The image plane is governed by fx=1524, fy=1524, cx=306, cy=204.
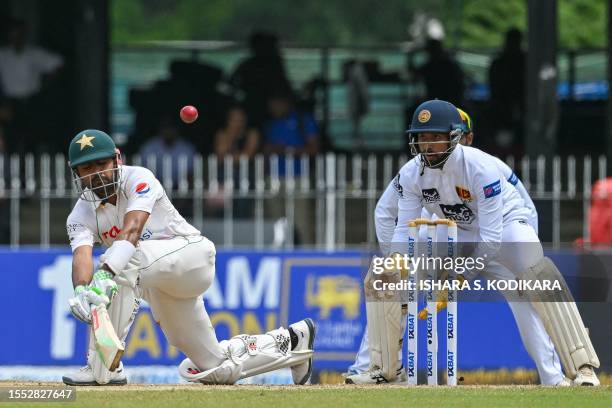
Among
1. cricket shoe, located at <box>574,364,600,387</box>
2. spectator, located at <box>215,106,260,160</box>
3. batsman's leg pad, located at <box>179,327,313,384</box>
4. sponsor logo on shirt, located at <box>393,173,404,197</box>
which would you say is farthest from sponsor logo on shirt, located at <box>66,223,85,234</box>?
spectator, located at <box>215,106,260,160</box>

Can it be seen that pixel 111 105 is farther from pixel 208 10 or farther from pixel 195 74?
pixel 208 10

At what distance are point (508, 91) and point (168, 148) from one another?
4.37 meters

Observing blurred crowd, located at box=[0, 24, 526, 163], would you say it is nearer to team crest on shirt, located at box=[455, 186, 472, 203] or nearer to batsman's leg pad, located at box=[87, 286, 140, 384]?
team crest on shirt, located at box=[455, 186, 472, 203]

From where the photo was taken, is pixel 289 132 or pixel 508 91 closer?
pixel 289 132

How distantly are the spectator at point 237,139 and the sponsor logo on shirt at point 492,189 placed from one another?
6.71 meters

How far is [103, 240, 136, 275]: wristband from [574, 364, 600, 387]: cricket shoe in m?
2.93

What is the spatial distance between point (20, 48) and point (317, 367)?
619 cm

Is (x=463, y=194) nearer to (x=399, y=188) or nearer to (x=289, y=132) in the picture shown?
(x=399, y=188)

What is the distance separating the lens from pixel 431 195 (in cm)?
970

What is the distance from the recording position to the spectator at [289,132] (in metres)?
16.2

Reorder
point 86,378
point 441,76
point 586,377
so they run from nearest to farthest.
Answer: point 86,378, point 586,377, point 441,76

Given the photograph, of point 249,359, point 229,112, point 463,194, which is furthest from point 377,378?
point 229,112

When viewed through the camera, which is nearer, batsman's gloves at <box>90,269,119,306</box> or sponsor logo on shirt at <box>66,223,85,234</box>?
batsman's gloves at <box>90,269,119,306</box>

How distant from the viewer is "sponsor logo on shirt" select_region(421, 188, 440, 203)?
966 cm
